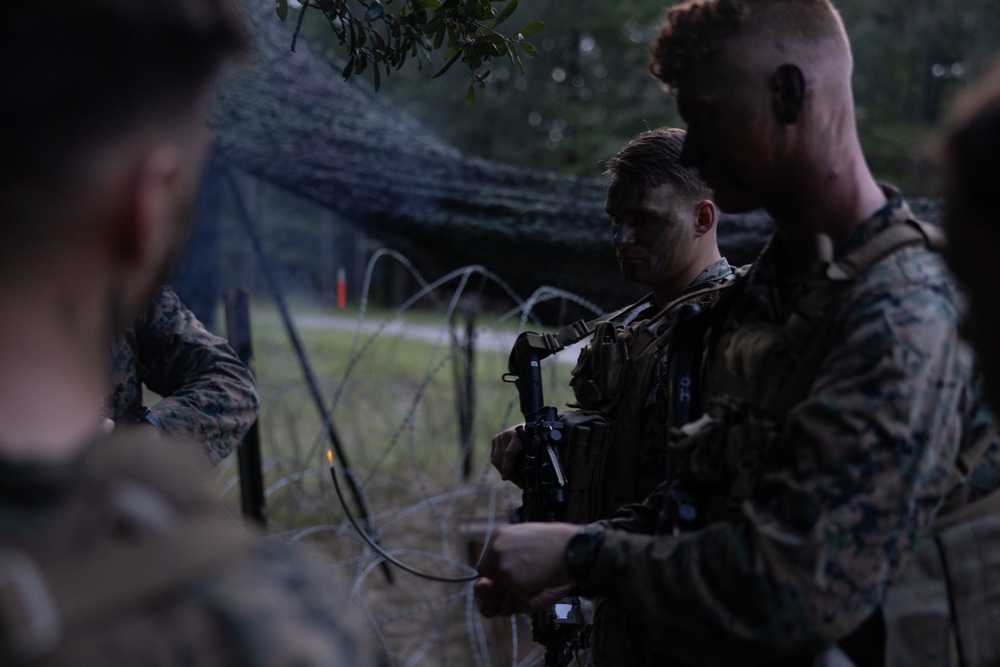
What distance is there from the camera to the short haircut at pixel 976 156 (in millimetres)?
1049

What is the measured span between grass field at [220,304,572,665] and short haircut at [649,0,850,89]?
76.8 inches

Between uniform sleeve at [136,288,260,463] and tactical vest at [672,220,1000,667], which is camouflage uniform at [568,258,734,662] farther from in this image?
uniform sleeve at [136,288,260,463]

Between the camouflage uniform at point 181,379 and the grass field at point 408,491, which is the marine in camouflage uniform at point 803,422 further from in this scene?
the grass field at point 408,491

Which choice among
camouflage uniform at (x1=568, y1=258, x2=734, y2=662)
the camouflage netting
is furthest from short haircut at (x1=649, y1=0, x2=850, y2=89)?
the camouflage netting

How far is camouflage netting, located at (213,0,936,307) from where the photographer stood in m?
5.62

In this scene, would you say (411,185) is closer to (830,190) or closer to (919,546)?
(830,190)

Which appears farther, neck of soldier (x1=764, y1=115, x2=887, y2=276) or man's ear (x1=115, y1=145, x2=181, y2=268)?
neck of soldier (x1=764, y1=115, x2=887, y2=276)

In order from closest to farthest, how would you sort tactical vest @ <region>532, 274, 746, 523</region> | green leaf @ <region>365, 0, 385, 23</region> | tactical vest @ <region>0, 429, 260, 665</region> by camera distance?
tactical vest @ <region>0, 429, 260, 665</region> → green leaf @ <region>365, 0, 385, 23</region> → tactical vest @ <region>532, 274, 746, 523</region>

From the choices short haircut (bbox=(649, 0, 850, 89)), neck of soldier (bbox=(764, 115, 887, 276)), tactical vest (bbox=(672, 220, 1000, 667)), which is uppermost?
short haircut (bbox=(649, 0, 850, 89))

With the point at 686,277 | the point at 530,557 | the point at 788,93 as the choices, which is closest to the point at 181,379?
the point at 686,277

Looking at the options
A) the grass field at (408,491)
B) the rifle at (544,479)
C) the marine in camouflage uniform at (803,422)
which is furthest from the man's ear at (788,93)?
the grass field at (408,491)

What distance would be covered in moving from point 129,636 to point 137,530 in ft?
0.31

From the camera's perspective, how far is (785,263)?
1685 mm

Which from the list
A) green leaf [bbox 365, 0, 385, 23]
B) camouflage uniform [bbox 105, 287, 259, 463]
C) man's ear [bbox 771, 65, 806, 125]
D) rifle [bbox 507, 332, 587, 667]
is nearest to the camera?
man's ear [bbox 771, 65, 806, 125]
